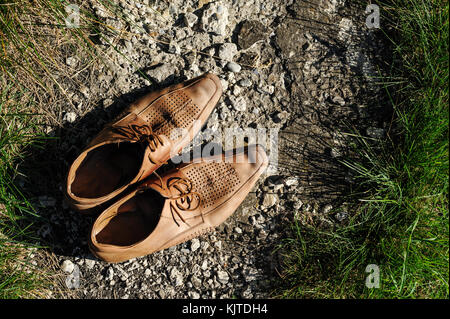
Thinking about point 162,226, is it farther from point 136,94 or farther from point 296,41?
point 296,41

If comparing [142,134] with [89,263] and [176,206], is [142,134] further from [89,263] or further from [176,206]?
[89,263]

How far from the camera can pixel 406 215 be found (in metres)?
2.58

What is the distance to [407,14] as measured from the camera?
2.69 m

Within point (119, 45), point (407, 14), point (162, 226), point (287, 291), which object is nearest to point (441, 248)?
point (287, 291)

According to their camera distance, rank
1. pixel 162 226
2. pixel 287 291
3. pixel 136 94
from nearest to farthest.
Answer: pixel 162 226 → pixel 287 291 → pixel 136 94

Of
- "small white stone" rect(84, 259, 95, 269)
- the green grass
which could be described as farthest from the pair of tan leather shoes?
the green grass

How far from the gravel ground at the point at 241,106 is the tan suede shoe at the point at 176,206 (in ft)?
0.52

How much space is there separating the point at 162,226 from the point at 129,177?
0.39 metres

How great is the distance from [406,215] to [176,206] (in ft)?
4.92

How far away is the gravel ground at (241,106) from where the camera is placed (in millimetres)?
2709

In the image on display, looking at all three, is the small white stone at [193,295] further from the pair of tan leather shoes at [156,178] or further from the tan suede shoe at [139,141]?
the tan suede shoe at [139,141]

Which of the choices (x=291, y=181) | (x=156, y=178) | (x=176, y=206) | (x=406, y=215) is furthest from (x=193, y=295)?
(x=406, y=215)

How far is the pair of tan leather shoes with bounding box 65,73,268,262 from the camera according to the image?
2461 millimetres

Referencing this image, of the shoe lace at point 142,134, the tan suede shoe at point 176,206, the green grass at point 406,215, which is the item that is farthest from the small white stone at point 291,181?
the shoe lace at point 142,134
